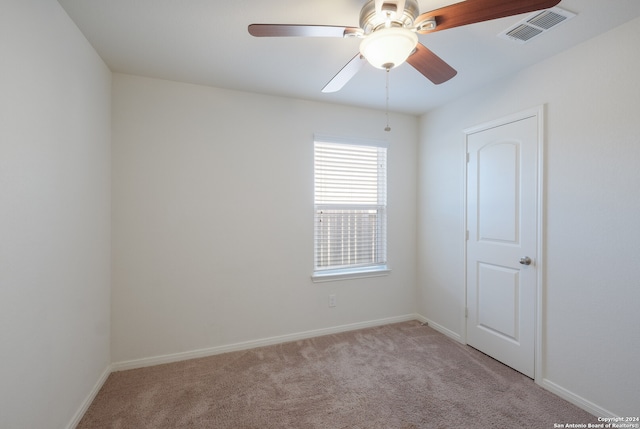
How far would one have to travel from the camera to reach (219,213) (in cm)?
269

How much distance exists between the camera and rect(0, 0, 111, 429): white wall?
1.25 meters

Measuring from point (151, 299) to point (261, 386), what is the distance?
121 cm

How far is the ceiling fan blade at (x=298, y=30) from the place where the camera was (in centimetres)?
126

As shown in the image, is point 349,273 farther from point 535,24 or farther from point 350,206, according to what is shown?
point 535,24

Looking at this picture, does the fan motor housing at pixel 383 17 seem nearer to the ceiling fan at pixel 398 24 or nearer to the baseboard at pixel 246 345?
the ceiling fan at pixel 398 24

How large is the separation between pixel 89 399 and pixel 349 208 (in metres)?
2.65

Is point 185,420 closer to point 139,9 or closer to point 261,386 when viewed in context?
point 261,386

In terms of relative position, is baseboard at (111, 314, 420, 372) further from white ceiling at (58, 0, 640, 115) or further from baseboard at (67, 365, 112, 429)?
white ceiling at (58, 0, 640, 115)

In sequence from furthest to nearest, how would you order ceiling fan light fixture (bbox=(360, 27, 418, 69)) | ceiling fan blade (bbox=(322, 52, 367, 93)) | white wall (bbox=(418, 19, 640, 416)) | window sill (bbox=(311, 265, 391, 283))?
window sill (bbox=(311, 265, 391, 283)), white wall (bbox=(418, 19, 640, 416)), ceiling fan blade (bbox=(322, 52, 367, 93)), ceiling fan light fixture (bbox=(360, 27, 418, 69))

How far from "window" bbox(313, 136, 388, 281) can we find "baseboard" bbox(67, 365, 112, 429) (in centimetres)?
193

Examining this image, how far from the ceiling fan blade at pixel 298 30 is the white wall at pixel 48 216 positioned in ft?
3.44

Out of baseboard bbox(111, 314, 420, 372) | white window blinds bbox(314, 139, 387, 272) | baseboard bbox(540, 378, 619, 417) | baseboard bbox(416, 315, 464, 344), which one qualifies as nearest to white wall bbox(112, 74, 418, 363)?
baseboard bbox(111, 314, 420, 372)

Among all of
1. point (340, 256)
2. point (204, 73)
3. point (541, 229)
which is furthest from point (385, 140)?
point (204, 73)

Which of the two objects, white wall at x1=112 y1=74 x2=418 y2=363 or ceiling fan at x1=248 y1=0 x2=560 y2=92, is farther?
white wall at x1=112 y1=74 x2=418 y2=363
